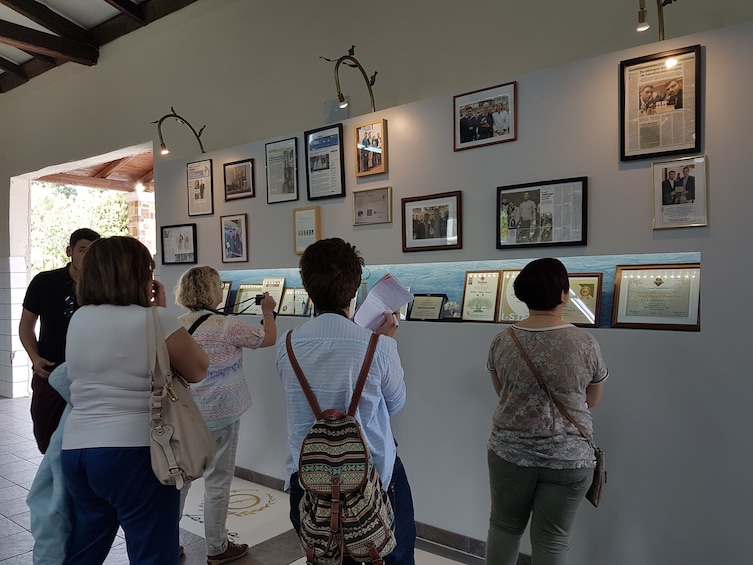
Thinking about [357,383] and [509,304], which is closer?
[357,383]

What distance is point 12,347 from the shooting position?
679 cm

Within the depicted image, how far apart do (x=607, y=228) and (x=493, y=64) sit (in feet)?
3.80

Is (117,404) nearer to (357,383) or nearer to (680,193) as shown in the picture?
(357,383)

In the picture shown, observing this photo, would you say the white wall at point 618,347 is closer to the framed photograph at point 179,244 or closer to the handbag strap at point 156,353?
the handbag strap at point 156,353

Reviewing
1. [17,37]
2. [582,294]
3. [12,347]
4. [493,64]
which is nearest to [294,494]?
[582,294]

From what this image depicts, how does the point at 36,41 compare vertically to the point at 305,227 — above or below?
above

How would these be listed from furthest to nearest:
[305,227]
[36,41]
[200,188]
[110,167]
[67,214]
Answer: [67,214] < [110,167] < [36,41] < [200,188] < [305,227]

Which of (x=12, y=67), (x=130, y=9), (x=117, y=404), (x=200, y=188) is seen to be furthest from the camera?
(x=12, y=67)

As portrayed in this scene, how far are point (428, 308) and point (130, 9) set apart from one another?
13.0 feet

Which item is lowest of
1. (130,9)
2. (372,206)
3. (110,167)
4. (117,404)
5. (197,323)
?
(117,404)

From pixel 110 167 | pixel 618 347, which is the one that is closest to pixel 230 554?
pixel 618 347

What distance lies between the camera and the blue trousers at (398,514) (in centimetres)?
165

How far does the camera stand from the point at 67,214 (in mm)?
12438

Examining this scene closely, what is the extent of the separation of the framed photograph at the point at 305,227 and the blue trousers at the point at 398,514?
1.90 meters
